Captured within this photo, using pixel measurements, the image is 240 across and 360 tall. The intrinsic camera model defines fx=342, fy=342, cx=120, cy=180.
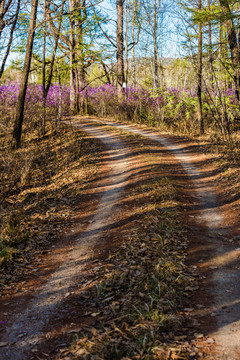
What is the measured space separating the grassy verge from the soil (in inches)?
18.0

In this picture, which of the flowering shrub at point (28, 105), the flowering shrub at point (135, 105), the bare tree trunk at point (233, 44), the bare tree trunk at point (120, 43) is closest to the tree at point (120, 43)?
the bare tree trunk at point (120, 43)

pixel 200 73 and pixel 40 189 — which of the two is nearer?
pixel 40 189

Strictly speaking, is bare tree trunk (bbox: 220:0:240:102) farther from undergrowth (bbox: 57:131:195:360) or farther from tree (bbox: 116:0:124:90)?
tree (bbox: 116:0:124:90)

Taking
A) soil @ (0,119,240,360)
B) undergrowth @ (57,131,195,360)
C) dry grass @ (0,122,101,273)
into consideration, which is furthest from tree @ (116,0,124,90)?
undergrowth @ (57,131,195,360)

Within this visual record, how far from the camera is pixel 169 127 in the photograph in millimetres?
19406

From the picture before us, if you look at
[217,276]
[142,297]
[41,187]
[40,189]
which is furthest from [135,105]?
[142,297]

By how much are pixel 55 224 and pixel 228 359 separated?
541cm

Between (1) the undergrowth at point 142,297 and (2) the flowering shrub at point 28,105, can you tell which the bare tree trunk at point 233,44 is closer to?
(1) the undergrowth at point 142,297

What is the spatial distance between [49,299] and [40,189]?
6480 mm

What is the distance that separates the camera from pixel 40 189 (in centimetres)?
1112

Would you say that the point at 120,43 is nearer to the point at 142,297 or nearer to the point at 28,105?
the point at 28,105

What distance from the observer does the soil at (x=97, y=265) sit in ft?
13.1

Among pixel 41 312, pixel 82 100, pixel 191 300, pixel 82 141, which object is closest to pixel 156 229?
pixel 191 300

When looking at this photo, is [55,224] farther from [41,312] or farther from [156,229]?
[41,312]
